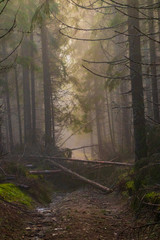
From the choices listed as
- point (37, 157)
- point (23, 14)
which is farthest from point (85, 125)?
point (23, 14)

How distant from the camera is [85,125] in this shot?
62.2 feet

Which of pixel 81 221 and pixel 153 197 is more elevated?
pixel 153 197

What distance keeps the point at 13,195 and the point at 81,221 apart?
2.27m

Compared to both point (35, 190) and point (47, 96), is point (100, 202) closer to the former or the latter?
point (35, 190)

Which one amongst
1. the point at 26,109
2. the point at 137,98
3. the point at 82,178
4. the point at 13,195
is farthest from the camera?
the point at 26,109

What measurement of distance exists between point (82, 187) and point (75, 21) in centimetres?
823

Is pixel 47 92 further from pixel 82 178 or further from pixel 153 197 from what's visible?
pixel 153 197

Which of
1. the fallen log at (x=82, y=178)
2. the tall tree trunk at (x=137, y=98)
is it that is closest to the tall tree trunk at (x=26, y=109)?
the fallen log at (x=82, y=178)

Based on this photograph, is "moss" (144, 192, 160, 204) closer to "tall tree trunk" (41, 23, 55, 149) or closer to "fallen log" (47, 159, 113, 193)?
"fallen log" (47, 159, 113, 193)

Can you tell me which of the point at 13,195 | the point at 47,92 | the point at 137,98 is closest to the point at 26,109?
the point at 47,92

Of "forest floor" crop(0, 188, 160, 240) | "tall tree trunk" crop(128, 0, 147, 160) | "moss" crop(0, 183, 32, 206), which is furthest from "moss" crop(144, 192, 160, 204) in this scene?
"moss" crop(0, 183, 32, 206)

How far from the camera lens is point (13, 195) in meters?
6.75

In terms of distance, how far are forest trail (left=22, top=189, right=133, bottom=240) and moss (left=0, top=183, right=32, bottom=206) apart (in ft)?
1.71

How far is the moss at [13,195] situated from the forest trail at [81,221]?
521 mm
